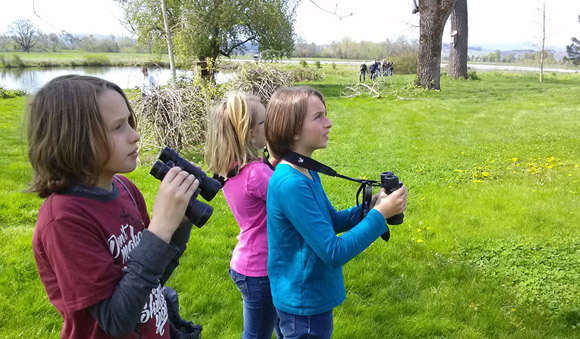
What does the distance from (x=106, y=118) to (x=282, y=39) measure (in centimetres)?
2346

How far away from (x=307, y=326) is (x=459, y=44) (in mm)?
26559

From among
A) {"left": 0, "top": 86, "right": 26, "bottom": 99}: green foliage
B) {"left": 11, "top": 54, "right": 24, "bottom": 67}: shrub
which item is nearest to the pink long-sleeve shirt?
{"left": 0, "top": 86, "right": 26, "bottom": 99}: green foliage

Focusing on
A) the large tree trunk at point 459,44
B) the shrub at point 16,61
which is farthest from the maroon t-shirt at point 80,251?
the shrub at point 16,61

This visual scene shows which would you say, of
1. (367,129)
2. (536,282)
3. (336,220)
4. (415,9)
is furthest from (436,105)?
(336,220)

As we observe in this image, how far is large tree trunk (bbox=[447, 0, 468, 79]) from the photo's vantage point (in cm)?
2509

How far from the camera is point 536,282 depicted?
396cm

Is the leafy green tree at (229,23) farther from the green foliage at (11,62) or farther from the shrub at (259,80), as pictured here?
the green foliage at (11,62)

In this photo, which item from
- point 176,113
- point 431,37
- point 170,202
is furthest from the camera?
point 431,37

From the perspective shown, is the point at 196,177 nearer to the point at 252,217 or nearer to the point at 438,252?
the point at 252,217

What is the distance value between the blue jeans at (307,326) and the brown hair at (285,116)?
0.79 m

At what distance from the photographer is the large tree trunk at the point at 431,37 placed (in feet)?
52.6

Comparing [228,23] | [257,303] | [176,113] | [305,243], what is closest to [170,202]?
[305,243]

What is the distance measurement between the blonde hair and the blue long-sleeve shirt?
560mm

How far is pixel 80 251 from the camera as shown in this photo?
1234mm
